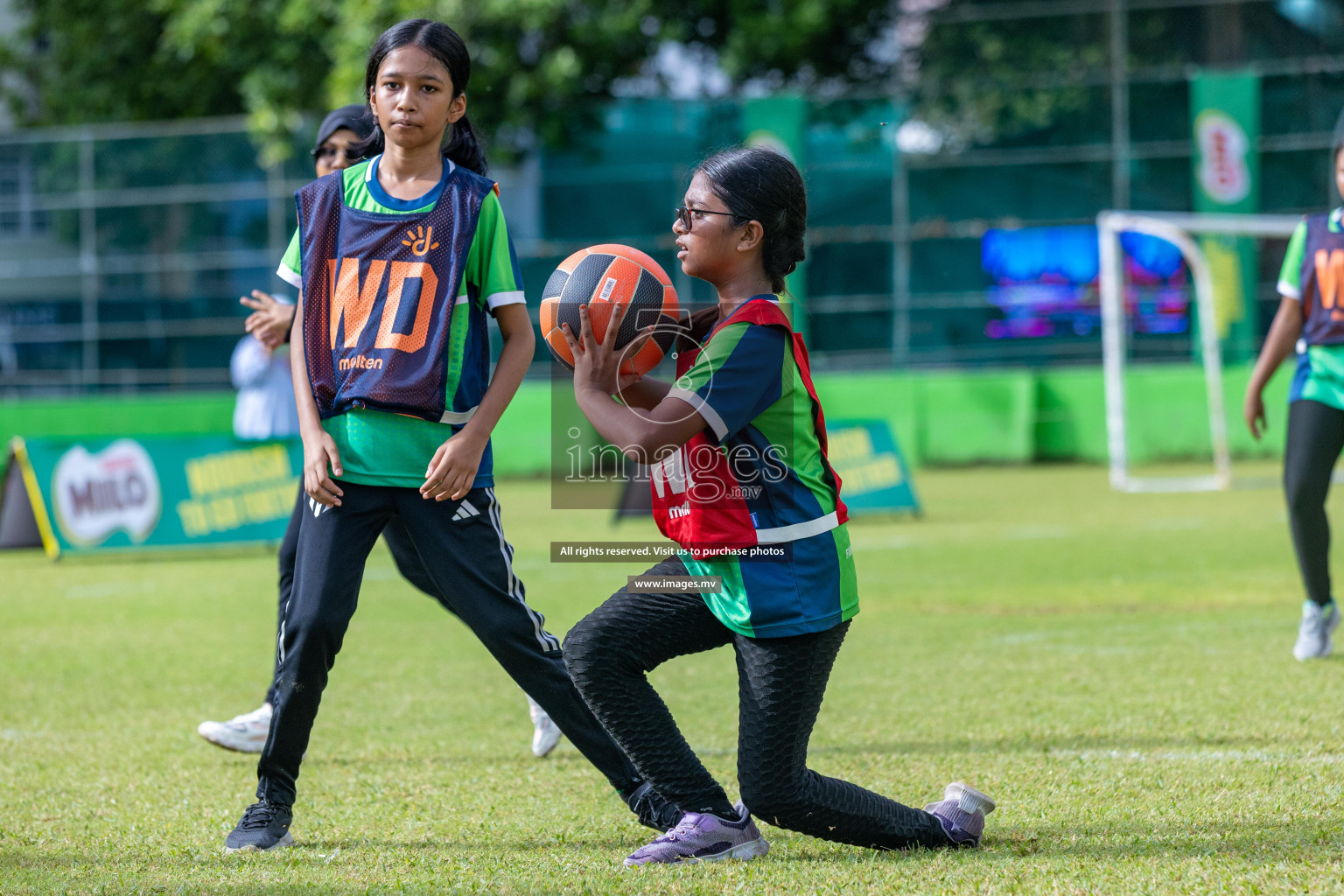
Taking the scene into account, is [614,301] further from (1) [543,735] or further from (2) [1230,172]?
(2) [1230,172]

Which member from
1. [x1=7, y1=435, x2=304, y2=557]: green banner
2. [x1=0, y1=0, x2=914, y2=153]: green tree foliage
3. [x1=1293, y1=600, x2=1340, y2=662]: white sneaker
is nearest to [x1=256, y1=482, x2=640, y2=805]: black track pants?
[x1=1293, y1=600, x2=1340, y2=662]: white sneaker

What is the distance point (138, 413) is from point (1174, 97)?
15.6 m

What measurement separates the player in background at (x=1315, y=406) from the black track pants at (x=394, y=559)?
3724 mm

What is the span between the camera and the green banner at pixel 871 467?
42.8 feet

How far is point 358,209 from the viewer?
140 inches

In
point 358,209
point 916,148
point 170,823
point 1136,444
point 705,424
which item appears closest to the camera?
point 705,424

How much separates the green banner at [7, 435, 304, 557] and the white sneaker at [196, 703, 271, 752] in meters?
6.86

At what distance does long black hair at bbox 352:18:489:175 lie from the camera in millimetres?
3539

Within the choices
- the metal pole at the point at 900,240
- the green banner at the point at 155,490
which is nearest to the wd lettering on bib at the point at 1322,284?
the green banner at the point at 155,490

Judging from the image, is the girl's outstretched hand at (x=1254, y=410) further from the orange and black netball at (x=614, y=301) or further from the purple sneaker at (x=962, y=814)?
the orange and black netball at (x=614, y=301)

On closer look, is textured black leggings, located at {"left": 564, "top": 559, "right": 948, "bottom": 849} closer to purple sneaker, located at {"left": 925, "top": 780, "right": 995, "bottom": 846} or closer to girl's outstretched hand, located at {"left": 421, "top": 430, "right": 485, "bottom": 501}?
purple sneaker, located at {"left": 925, "top": 780, "right": 995, "bottom": 846}

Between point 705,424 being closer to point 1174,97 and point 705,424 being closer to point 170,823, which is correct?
point 170,823

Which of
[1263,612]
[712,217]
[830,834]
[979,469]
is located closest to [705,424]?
[712,217]

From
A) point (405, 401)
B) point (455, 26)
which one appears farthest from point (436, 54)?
point (455, 26)
